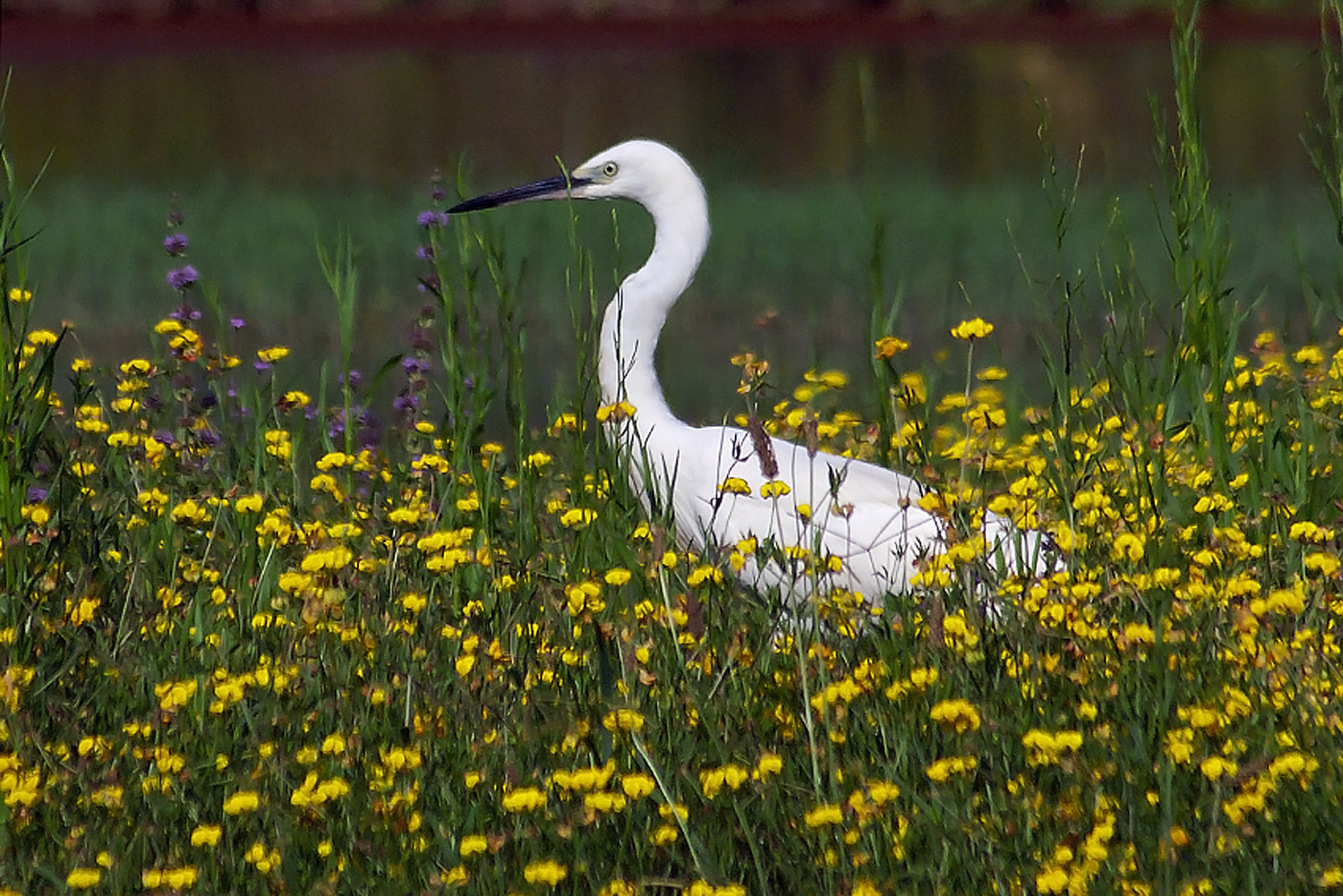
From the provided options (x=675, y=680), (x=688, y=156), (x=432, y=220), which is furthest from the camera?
(x=688, y=156)

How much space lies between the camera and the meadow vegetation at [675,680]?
93.2 inches

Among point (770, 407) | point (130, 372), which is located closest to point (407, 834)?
point (130, 372)

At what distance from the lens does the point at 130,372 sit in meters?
4.20

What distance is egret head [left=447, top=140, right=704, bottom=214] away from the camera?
16.0 ft

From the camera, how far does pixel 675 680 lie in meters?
2.91

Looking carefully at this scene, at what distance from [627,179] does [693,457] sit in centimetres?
91

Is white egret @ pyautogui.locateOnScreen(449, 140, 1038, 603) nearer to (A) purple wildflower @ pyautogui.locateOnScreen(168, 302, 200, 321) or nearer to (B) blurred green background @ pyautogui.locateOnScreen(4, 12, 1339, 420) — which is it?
(A) purple wildflower @ pyautogui.locateOnScreen(168, 302, 200, 321)

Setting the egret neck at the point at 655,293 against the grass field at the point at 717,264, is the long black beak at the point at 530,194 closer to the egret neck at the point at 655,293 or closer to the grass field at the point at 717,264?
the egret neck at the point at 655,293

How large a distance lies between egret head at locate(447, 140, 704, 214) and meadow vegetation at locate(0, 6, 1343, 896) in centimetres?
95

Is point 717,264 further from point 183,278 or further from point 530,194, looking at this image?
point 183,278

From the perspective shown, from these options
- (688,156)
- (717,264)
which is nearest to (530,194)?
(717,264)

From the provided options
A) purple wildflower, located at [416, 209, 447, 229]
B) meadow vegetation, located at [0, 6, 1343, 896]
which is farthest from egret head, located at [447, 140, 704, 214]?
meadow vegetation, located at [0, 6, 1343, 896]

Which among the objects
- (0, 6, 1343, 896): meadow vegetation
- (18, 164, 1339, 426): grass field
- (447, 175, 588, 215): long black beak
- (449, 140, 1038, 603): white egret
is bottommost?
(0, 6, 1343, 896): meadow vegetation

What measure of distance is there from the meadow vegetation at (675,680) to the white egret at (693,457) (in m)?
0.21
